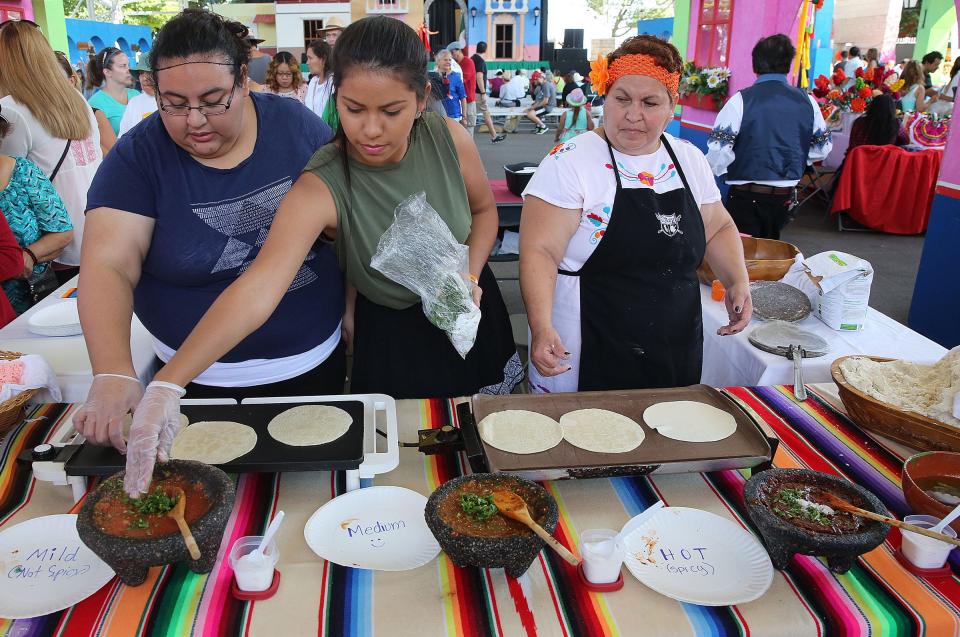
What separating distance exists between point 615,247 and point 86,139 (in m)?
2.77

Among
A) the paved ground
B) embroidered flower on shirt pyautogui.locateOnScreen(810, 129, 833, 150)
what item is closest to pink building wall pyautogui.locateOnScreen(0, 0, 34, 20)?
the paved ground

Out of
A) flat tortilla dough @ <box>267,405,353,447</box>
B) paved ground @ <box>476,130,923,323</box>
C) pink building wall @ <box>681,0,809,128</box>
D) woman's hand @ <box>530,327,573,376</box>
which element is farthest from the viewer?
pink building wall @ <box>681,0,809,128</box>

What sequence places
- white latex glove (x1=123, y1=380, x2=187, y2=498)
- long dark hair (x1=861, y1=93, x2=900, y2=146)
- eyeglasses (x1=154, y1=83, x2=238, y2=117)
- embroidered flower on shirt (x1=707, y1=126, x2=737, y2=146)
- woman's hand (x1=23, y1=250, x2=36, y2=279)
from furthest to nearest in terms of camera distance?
long dark hair (x1=861, y1=93, x2=900, y2=146) → embroidered flower on shirt (x1=707, y1=126, x2=737, y2=146) → woman's hand (x1=23, y1=250, x2=36, y2=279) → eyeglasses (x1=154, y1=83, x2=238, y2=117) → white latex glove (x1=123, y1=380, x2=187, y2=498)

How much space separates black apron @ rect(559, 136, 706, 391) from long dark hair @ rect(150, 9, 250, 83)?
100 cm

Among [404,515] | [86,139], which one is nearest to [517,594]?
[404,515]

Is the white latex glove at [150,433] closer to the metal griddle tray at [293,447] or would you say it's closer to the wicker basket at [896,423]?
the metal griddle tray at [293,447]

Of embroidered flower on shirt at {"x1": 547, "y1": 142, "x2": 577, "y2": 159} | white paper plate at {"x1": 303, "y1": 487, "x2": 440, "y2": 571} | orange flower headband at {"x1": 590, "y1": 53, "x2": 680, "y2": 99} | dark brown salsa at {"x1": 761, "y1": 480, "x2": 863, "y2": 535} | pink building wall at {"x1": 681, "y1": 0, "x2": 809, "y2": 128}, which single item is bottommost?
white paper plate at {"x1": 303, "y1": 487, "x2": 440, "y2": 571}

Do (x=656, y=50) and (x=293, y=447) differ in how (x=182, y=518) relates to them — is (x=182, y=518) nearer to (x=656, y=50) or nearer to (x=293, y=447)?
(x=293, y=447)

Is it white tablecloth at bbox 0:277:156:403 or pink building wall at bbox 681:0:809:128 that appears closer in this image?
white tablecloth at bbox 0:277:156:403

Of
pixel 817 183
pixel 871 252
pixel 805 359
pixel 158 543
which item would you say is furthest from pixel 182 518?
pixel 817 183

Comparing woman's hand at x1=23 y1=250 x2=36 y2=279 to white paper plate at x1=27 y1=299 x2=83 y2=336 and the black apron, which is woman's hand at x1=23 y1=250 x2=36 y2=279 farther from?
the black apron

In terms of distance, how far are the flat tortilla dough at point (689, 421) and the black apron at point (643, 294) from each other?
0.41 meters

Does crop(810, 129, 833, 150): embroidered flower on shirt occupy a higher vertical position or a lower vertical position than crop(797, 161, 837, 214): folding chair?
higher

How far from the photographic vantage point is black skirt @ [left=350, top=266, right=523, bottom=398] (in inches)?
71.4
